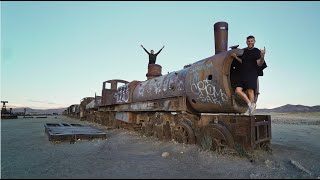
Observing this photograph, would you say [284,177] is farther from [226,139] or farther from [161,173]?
[161,173]

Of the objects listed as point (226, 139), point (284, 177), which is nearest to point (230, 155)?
point (226, 139)

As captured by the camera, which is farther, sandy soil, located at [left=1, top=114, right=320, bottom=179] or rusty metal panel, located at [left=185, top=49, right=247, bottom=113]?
rusty metal panel, located at [left=185, top=49, right=247, bottom=113]

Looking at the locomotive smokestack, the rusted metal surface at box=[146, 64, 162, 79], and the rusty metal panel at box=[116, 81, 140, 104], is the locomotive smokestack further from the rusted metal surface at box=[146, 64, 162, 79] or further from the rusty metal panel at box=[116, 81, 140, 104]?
the rusty metal panel at box=[116, 81, 140, 104]

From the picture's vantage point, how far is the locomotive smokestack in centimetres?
628

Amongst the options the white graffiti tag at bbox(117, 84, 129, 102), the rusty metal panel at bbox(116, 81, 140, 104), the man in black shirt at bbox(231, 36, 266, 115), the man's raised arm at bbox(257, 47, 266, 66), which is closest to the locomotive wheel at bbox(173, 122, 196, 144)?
the man in black shirt at bbox(231, 36, 266, 115)

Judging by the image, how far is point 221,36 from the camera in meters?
6.32

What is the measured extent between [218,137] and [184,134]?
4.33ft

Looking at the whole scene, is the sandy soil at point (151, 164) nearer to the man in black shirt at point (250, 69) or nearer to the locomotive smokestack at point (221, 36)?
→ the man in black shirt at point (250, 69)

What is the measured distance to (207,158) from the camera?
483 centimetres

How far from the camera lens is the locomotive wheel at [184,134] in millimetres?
6277

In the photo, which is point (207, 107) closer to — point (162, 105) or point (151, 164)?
point (162, 105)

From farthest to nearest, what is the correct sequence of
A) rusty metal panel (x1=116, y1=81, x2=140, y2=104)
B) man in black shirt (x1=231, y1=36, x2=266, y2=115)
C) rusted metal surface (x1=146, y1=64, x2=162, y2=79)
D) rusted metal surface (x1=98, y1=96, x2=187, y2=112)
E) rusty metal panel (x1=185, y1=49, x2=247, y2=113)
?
rusty metal panel (x1=116, y1=81, x2=140, y2=104) → rusted metal surface (x1=146, y1=64, x2=162, y2=79) → rusted metal surface (x1=98, y1=96, x2=187, y2=112) → rusty metal panel (x1=185, y1=49, x2=247, y2=113) → man in black shirt (x1=231, y1=36, x2=266, y2=115)

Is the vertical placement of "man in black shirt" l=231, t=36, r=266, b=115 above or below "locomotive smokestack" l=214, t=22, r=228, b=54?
below

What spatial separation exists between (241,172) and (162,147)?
285 centimetres
